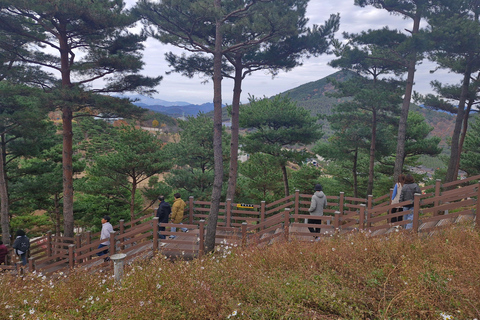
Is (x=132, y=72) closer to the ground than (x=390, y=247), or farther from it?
farther from it

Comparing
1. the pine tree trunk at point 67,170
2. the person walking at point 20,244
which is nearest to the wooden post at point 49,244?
the person walking at point 20,244

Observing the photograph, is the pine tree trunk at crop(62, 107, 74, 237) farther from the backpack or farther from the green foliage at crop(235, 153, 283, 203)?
the green foliage at crop(235, 153, 283, 203)

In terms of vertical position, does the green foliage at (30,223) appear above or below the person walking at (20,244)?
below

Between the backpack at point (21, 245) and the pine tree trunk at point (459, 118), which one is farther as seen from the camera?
the pine tree trunk at point (459, 118)

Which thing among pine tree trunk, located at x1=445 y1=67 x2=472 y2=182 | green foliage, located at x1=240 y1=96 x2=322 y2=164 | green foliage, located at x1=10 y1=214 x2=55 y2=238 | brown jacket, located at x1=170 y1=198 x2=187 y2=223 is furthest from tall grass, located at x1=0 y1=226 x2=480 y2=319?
green foliage, located at x1=10 y1=214 x2=55 y2=238

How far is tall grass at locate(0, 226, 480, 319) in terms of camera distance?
3.84 m

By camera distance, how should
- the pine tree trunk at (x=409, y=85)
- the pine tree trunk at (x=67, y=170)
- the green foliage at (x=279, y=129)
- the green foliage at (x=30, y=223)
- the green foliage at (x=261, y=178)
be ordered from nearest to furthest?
the pine tree trunk at (x=67, y=170) < the pine tree trunk at (x=409, y=85) < the green foliage at (x=279, y=129) < the green foliage at (x=30, y=223) < the green foliage at (x=261, y=178)

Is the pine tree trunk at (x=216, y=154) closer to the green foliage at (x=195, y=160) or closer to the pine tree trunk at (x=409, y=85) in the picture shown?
the green foliage at (x=195, y=160)

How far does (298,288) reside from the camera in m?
4.40

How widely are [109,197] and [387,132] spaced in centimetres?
1872

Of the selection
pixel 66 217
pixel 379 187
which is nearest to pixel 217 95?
pixel 66 217

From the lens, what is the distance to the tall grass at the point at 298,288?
3.84 meters

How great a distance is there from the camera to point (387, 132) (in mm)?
19594

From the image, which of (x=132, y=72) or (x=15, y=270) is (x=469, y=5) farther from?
(x=15, y=270)
